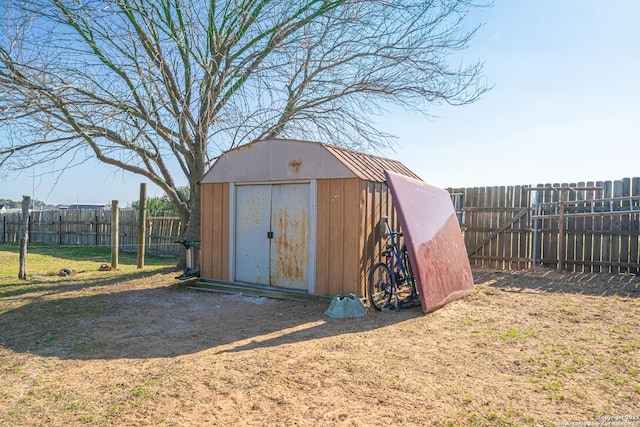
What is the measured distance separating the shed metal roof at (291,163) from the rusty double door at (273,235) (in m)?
0.24

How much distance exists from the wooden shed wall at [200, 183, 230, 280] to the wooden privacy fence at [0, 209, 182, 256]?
5827 millimetres

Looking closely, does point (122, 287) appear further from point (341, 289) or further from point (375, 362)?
point (375, 362)

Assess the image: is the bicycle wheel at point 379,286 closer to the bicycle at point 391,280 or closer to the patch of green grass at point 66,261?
the bicycle at point 391,280

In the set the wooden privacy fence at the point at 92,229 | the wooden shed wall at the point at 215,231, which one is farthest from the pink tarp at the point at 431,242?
the wooden privacy fence at the point at 92,229

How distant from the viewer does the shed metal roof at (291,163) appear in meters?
6.40

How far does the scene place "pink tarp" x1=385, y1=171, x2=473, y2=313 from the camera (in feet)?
18.6

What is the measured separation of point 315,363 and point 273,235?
142 inches

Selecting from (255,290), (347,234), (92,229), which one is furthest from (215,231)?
(92,229)

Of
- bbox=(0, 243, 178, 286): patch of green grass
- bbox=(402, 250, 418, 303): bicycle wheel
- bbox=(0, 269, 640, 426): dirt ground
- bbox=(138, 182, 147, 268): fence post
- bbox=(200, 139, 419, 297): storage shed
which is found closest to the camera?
bbox=(0, 269, 640, 426): dirt ground

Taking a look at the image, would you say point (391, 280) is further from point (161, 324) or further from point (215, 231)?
point (215, 231)

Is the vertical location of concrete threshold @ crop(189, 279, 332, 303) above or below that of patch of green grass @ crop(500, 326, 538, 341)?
below

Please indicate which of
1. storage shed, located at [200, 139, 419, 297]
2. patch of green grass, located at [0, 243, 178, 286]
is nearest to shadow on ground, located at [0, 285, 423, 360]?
storage shed, located at [200, 139, 419, 297]

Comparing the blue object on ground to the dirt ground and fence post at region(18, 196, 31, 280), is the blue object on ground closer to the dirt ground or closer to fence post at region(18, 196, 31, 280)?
the dirt ground

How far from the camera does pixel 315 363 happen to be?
372 cm
